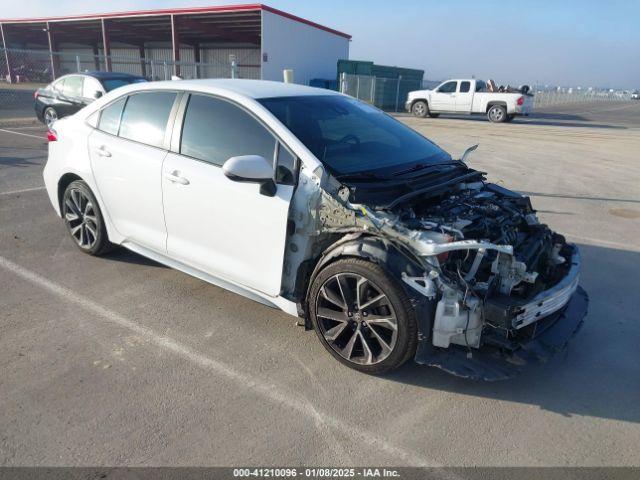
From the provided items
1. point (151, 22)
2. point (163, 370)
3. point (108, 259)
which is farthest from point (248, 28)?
point (163, 370)

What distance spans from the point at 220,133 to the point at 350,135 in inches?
39.8

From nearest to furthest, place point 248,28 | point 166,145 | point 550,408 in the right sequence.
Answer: point 550,408 < point 166,145 < point 248,28

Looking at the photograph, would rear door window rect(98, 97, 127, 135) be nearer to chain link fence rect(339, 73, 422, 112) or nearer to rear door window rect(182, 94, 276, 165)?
rear door window rect(182, 94, 276, 165)

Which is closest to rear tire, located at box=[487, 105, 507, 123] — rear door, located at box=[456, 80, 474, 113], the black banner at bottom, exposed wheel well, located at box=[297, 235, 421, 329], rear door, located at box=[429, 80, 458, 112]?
rear door, located at box=[456, 80, 474, 113]

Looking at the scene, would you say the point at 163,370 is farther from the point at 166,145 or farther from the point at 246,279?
the point at 166,145

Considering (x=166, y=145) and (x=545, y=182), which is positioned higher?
(x=166, y=145)

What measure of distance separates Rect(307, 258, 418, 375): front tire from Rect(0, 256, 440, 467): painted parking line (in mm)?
478

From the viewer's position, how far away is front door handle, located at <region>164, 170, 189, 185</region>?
3.73 meters

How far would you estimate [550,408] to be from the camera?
2979mm

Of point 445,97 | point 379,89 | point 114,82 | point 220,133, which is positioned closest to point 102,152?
point 220,133

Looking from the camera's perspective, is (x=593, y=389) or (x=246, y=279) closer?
(x=593, y=389)

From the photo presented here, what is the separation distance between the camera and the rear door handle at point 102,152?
4.38 meters

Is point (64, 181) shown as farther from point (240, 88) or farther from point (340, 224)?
point (340, 224)

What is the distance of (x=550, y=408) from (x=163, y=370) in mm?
2431
